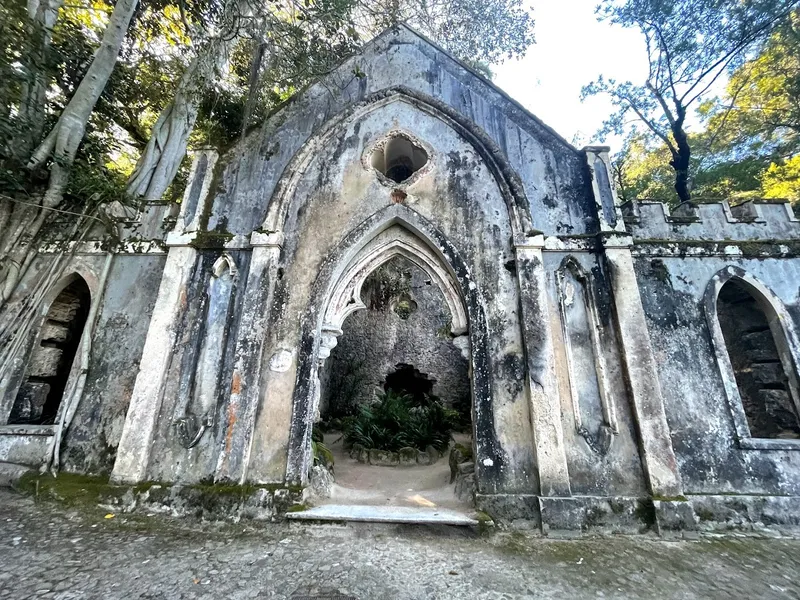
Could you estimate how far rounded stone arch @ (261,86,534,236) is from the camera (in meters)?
5.33

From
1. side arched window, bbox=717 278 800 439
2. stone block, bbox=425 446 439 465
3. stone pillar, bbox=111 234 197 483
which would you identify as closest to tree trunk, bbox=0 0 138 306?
stone pillar, bbox=111 234 197 483

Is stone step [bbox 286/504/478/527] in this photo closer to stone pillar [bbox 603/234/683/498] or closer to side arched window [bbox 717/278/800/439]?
stone pillar [bbox 603/234/683/498]

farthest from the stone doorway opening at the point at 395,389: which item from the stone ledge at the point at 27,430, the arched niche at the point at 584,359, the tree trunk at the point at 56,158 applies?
the tree trunk at the point at 56,158

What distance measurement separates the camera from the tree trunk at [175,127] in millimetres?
7786

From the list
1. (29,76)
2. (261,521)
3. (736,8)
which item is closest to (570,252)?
(261,521)

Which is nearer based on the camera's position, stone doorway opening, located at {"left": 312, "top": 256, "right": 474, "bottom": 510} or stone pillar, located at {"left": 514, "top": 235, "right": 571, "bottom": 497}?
stone pillar, located at {"left": 514, "top": 235, "right": 571, "bottom": 497}

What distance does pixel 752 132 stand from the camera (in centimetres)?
1130

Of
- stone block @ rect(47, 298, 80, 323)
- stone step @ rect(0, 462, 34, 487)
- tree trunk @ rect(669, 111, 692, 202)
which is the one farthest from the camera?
tree trunk @ rect(669, 111, 692, 202)

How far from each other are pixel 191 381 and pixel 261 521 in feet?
6.53

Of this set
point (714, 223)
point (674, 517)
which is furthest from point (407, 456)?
point (714, 223)

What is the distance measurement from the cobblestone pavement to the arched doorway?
171 centimetres

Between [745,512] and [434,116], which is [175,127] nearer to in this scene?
[434,116]

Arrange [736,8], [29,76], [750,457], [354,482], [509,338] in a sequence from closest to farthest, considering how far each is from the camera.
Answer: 1. [750,457]
2. [509,338]
3. [29,76]
4. [354,482]
5. [736,8]

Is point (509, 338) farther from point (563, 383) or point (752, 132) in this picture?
point (752, 132)
